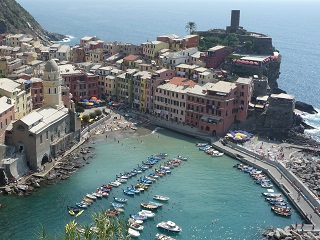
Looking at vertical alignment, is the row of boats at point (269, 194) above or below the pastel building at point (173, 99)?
below

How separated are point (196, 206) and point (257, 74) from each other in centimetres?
5319

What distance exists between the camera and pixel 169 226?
55062mm

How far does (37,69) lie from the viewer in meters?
100

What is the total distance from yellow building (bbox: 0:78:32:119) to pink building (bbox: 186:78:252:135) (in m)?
30.3

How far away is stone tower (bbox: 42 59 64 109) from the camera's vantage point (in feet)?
258

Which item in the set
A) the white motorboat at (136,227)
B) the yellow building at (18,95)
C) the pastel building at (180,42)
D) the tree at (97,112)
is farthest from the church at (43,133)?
the pastel building at (180,42)

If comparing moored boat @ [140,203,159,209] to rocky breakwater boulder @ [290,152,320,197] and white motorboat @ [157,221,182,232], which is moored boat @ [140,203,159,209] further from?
rocky breakwater boulder @ [290,152,320,197]

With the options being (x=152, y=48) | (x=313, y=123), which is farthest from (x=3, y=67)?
(x=313, y=123)

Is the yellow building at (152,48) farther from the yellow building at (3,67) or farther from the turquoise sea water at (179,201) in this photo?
the turquoise sea water at (179,201)

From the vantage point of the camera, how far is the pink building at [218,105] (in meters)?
86.6

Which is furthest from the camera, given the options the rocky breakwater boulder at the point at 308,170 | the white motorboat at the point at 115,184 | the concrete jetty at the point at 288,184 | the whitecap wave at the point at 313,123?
the whitecap wave at the point at 313,123

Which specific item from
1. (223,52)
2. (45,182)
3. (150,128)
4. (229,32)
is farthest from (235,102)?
(229,32)

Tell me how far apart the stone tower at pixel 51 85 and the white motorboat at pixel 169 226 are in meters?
33.1

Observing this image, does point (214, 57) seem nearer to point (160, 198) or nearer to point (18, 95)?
point (18, 95)
